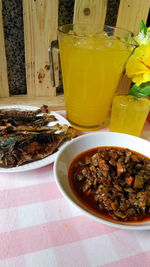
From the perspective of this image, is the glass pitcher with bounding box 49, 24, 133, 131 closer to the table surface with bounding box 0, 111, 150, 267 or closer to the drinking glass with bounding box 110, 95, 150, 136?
the drinking glass with bounding box 110, 95, 150, 136

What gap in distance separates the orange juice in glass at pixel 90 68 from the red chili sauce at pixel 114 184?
1.06 feet

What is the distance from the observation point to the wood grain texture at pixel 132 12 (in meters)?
1.14

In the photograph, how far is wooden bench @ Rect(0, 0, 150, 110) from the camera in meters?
1.09

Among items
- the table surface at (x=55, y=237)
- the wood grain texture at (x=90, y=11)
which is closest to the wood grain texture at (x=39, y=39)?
the wood grain texture at (x=90, y=11)

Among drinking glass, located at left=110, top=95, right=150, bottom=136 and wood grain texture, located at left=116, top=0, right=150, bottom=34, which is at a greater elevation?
wood grain texture, located at left=116, top=0, right=150, bottom=34

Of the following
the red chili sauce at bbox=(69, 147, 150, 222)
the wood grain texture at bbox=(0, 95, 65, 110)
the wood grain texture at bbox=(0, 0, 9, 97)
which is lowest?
the wood grain texture at bbox=(0, 95, 65, 110)

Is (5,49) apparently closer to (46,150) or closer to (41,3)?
(41,3)

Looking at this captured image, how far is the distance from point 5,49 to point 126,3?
679mm

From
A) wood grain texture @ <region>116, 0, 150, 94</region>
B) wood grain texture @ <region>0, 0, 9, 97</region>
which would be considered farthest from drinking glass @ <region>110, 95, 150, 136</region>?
wood grain texture @ <region>0, 0, 9, 97</region>

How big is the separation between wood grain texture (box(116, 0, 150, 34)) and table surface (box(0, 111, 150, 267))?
38.1 inches

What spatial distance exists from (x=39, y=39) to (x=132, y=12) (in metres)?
0.51

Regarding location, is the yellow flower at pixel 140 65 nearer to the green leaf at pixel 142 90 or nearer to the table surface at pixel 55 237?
the green leaf at pixel 142 90

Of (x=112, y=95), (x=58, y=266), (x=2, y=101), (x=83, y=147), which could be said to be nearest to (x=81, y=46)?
(x=112, y=95)

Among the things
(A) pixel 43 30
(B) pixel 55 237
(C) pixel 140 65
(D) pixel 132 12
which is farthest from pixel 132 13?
(B) pixel 55 237
